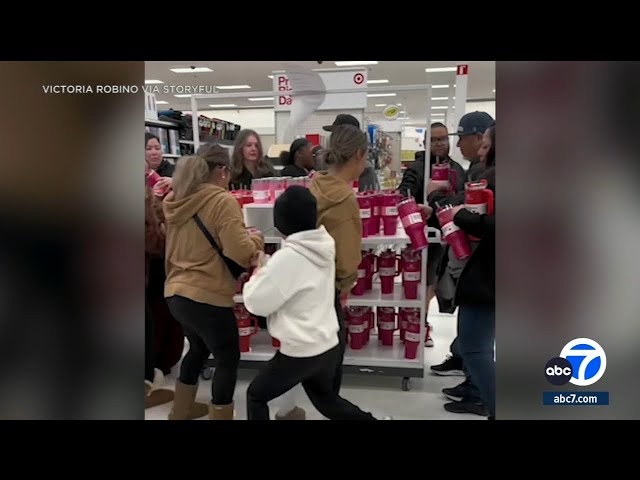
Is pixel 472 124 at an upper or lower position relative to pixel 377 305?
upper

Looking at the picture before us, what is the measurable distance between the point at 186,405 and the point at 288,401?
35 centimetres

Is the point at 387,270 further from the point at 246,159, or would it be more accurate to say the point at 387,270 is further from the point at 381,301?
the point at 246,159

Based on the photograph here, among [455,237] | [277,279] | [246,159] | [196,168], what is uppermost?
[246,159]

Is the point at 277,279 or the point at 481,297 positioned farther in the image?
the point at 481,297

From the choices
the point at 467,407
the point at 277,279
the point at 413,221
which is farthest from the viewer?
the point at 413,221

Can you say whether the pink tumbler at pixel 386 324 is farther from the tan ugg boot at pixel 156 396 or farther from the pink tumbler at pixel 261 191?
the tan ugg boot at pixel 156 396

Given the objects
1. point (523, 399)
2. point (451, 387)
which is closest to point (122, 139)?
point (523, 399)

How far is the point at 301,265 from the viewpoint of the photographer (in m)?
1.47

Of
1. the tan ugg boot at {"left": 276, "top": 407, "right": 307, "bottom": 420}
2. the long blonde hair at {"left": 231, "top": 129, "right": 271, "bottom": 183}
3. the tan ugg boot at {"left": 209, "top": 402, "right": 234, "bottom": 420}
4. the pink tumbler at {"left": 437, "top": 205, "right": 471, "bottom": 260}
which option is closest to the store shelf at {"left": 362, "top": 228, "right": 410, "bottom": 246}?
the pink tumbler at {"left": 437, "top": 205, "right": 471, "bottom": 260}

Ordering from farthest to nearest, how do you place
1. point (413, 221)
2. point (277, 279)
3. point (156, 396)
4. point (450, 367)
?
point (450, 367) → point (413, 221) → point (156, 396) → point (277, 279)

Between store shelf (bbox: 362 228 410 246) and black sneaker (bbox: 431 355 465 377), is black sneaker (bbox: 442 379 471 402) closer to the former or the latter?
black sneaker (bbox: 431 355 465 377)

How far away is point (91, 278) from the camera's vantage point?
1292 millimetres

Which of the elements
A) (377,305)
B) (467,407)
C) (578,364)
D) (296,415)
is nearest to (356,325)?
(377,305)

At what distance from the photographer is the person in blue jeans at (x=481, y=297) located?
1.49 meters
